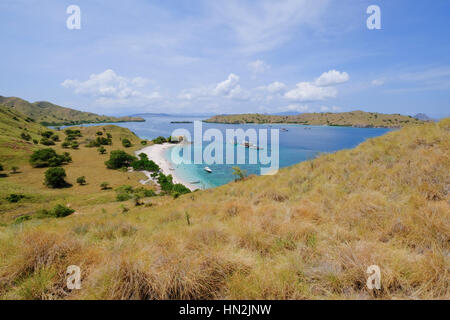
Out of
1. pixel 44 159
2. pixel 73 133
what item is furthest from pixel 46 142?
pixel 44 159

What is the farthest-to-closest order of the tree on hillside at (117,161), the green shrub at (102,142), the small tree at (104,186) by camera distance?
the green shrub at (102,142) → the tree on hillside at (117,161) → the small tree at (104,186)

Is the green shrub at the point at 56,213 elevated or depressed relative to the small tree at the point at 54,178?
depressed

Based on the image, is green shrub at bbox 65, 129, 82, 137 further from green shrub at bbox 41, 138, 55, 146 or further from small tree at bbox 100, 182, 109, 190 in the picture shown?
small tree at bbox 100, 182, 109, 190

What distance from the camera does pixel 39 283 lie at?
8.27 ft

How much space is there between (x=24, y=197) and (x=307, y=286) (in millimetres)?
43345

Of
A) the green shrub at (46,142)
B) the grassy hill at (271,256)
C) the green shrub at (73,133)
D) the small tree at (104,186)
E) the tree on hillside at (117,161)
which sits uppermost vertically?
the green shrub at (73,133)

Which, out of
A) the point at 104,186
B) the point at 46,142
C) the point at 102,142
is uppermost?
the point at 102,142

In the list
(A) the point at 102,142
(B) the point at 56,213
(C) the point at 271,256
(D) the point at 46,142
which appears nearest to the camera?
(C) the point at 271,256

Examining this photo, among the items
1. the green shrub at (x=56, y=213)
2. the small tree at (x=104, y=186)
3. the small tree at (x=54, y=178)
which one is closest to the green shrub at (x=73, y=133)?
the small tree at (x=54, y=178)

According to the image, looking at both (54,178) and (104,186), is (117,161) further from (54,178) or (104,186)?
(54,178)

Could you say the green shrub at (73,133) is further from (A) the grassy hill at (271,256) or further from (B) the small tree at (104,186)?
(A) the grassy hill at (271,256)

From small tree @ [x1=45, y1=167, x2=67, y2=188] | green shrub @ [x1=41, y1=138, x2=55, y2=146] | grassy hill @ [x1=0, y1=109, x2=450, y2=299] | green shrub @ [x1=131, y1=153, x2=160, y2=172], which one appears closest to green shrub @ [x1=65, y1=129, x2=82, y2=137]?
green shrub @ [x1=41, y1=138, x2=55, y2=146]

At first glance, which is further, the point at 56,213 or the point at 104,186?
the point at 104,186

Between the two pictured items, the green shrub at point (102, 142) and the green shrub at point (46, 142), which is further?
the green shrub at point (102, 142)
